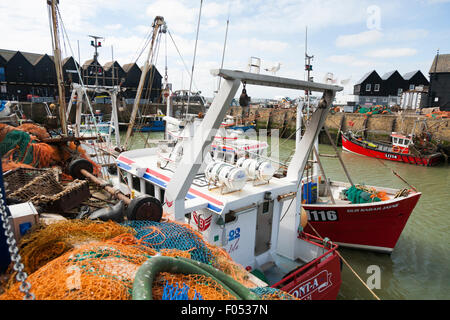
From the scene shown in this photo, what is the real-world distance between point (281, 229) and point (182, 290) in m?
6.60

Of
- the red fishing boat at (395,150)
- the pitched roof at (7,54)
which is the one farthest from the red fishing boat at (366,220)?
the pitched roof at (7,54)

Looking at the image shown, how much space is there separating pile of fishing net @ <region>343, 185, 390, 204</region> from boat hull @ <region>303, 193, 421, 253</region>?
0.72m

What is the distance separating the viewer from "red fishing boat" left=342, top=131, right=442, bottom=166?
83.7 feet

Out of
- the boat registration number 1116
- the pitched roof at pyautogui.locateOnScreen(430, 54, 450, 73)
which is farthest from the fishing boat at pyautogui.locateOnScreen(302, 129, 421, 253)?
the pitched roof at pyautogui.locateOnScreen(430, 54, 450, 73)

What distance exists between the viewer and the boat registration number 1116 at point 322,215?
10.4m

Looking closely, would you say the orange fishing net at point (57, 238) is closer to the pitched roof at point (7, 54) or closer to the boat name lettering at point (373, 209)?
the boat name lettering at point (373, 209)

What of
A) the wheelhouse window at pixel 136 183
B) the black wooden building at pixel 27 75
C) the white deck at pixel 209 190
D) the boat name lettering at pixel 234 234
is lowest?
the boat name lettering at pixel 234 234

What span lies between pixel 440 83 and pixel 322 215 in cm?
4719

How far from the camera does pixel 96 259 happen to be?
285 cm

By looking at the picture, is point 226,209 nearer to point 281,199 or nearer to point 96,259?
point 281,199

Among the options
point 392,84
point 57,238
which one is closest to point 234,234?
point 57,238

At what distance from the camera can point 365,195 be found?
1082cm

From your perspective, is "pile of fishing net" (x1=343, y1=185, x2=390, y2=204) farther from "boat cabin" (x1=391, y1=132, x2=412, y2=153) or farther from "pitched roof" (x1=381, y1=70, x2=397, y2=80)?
"pitched roof" (x1=381, y1=70, x2=397, y2=80)

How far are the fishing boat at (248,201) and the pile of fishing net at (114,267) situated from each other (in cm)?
167
